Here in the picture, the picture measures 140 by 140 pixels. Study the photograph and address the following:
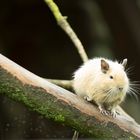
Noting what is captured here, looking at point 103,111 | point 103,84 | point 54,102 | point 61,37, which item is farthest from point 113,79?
point 61,37

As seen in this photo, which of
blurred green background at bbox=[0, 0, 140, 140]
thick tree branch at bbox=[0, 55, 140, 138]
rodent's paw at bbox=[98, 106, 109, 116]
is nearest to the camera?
thick tree branch at bbox=[0, 55, 140, 138]

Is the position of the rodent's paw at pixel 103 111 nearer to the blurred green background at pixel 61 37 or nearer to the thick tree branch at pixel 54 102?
the thick tree branch at pixel 54 102

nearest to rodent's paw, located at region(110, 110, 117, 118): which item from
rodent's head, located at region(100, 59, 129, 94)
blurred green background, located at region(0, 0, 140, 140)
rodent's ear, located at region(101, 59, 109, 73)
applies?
rodent's head, located at region(100, 59, 129, 94)

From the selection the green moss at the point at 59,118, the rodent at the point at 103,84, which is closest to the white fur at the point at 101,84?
the rodent at the point at 103,84

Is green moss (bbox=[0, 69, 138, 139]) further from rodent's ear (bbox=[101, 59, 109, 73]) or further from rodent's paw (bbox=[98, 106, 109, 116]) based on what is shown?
rodent's ear (bbox=[101, 59, 109, 73])

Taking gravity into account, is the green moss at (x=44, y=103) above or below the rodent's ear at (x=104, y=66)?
below

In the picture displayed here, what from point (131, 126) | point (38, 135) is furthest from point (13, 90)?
point (38, 135)
